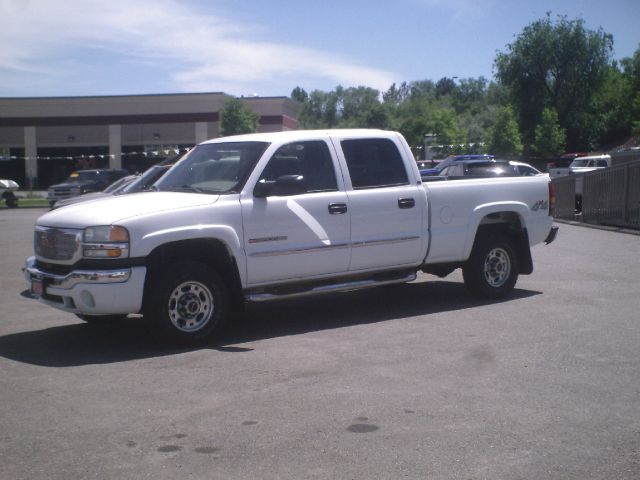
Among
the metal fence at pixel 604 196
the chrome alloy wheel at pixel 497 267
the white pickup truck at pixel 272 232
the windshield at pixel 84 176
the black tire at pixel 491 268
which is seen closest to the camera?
the white pickup truck at pixel 272 232

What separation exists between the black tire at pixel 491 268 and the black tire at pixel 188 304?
3.48m

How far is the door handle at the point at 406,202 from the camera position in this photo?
888cm

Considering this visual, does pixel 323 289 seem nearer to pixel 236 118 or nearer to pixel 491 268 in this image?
pixel 491 268

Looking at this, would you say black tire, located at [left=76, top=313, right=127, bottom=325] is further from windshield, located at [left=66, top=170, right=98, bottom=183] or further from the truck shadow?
windshield, located at [left=66, top=170, right=98, bottom=183]

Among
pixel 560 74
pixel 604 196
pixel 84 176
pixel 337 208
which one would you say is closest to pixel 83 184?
pixel 84 176

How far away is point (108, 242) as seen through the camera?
23.3 ft

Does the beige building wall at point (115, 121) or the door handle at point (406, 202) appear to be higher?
the beige building wall at point (115, 121)

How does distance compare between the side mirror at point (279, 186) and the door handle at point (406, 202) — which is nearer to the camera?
the side mirror at point (279, 186)

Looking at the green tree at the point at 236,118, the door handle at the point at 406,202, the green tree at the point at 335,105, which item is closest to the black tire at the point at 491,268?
the door handle at the point at 406,202

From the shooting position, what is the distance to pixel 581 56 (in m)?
67.8

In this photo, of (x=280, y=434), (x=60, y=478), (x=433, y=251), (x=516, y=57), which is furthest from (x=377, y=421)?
(x=516, y=57)

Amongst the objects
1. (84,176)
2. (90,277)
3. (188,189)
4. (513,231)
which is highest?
(84,176)

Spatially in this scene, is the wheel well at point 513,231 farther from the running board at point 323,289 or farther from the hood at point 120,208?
the hood at point 120,208

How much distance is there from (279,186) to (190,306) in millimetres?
1490
